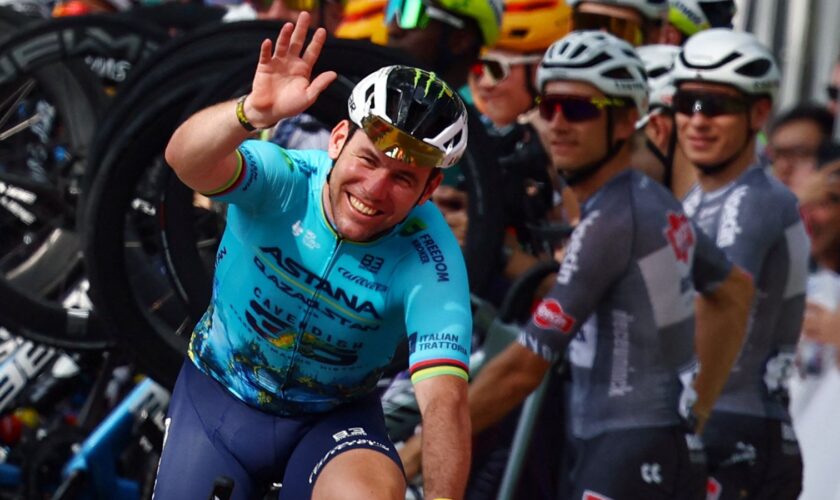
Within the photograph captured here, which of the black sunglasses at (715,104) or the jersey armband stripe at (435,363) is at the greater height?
the jersey armband stripe at (435,363)

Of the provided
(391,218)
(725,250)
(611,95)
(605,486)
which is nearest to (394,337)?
(391,218)

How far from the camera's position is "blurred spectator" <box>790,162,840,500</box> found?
7512 mm

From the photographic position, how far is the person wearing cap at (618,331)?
21.9ft

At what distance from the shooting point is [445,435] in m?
4.95

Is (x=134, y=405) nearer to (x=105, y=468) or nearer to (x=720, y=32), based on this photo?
(x=105, y=468)

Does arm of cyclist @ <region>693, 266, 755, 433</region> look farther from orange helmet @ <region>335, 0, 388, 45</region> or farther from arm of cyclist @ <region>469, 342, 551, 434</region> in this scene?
orange helmet @ <region>335, 0, 388, 45</region>

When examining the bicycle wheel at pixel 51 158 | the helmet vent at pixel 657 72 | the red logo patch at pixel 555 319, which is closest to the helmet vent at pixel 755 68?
the helmet vent at pixel 657 72

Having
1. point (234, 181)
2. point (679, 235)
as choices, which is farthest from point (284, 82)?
point (679, 235)

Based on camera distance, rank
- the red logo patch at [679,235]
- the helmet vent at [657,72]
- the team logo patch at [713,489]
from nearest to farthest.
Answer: the red logo patch at [679,235] → the team logo patch at [713,489] → the helmet vent at [657,72]

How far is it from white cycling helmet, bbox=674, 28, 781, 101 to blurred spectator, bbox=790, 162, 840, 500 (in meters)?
0.48

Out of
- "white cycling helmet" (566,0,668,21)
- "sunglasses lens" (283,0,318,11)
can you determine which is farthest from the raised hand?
"white cycling helmet" (566,0,668,21)

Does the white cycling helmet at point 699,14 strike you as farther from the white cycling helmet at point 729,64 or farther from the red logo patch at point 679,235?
the red logo patch at point 679,235

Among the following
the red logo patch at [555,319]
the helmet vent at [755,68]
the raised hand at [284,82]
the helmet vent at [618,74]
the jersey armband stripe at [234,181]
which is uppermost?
the raised hand at [284,82]

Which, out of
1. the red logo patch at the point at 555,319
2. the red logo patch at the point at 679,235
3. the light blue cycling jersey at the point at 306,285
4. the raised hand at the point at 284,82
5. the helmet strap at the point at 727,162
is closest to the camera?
the raised hand at the point at 284,82
